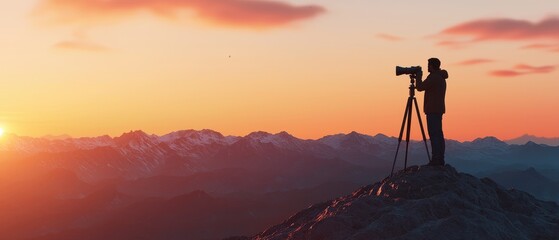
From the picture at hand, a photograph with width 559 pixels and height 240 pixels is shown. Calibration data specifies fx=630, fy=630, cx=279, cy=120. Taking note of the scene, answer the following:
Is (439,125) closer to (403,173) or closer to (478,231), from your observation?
(403,173)

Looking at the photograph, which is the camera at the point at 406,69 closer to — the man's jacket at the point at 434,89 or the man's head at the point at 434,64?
the man's jacket at the point at 434,89

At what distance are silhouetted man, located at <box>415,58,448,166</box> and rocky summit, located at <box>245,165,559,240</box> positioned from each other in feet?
3.83

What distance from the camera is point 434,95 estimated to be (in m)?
17.9

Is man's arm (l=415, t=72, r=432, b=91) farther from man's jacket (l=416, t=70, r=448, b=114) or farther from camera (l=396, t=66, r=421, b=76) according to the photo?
camera (l=396, t=66, r=421, b=76)

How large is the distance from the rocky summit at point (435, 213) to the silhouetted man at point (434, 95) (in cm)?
117

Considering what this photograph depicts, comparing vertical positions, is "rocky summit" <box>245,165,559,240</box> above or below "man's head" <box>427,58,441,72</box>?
below

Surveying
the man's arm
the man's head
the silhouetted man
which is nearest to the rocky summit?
the silhouetted man

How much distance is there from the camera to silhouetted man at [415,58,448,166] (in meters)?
17.9

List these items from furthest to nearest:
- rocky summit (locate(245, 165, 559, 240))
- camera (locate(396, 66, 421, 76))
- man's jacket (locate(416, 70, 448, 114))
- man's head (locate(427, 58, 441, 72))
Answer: man's head (locate(427, 58, 441, 72)) < man's jacket (locate(416, 70, 448, 114)) < camera (locate(396, 66, 421, 76)) < rocky summit (locate(245, 165, 559, 240))

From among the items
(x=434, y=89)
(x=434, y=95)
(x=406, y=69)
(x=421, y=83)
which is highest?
(x=406, y=69)

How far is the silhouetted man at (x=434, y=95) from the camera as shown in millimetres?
17891

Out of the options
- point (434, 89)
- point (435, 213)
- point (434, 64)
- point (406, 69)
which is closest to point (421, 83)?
point (434, 89)

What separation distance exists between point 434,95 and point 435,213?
13.0 ft

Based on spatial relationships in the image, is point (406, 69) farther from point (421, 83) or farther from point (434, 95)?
point (434, 95)
